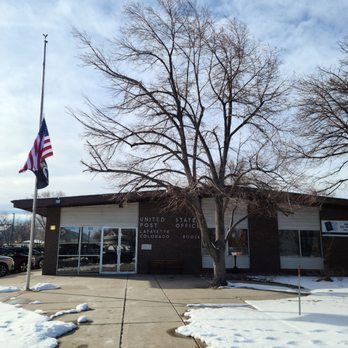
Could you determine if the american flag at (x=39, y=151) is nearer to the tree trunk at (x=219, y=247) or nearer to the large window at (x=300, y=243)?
the tree trunk at (x=219, y=247)

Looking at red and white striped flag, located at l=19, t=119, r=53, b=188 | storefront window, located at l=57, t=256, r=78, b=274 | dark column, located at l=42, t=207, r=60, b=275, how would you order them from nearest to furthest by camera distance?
red and white striped flag, located at l=19, t=119, r=53, b=188
dark column, located at l=42, t=207, r=60, b=275
storefront window, located at l=57, t=256, r=78, b=274

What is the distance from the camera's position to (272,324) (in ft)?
28.1

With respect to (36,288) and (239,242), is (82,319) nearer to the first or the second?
(36,288)

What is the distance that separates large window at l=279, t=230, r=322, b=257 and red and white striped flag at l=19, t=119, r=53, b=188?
13.5 meters

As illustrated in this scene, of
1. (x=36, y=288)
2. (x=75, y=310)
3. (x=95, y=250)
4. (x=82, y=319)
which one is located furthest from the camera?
(x=95, y=250)

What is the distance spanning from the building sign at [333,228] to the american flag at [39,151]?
1550 cm

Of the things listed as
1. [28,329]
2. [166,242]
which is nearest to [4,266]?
[166,242]

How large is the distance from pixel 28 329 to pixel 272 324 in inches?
198

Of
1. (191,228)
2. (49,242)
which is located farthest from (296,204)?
(49,242)

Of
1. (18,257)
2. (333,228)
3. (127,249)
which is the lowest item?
(18,257)

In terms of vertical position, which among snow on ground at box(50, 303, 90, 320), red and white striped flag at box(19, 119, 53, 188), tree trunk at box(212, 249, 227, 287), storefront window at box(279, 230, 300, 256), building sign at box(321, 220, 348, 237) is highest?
red and white striped flag at box(19, 119, 53, 188)

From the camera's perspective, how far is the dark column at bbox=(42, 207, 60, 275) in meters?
21.5

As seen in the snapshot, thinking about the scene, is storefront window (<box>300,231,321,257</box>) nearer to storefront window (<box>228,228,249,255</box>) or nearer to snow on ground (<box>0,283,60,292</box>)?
storefront window (<box>228,228,249,255</box>)

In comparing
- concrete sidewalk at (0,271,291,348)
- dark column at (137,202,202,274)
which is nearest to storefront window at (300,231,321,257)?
dark column at (137,202,202,274)
